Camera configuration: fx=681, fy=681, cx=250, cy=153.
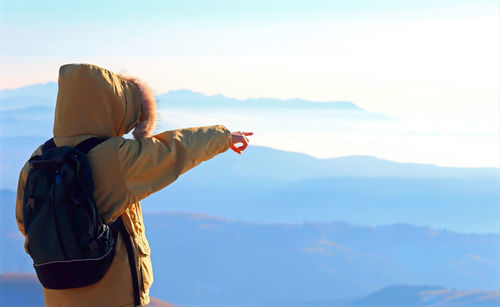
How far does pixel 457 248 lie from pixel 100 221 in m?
31.0

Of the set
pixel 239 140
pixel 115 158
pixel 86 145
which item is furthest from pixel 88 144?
pixel 239 140

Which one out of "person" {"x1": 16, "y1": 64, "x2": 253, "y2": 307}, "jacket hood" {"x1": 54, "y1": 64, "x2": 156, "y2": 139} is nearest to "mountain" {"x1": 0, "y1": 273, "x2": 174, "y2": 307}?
"person" {"x1": 16, "y1": 64, "x2": 253, "y2": 307}

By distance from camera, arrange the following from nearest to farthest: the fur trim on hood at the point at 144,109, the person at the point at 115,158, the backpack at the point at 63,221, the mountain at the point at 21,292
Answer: the backpack at the point at 63,221, the person at the point at 115,158, the fur trim on hood at the point at 144,109, the mountain at the point at 21,292

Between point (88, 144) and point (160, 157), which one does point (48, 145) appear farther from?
point (160, 157)

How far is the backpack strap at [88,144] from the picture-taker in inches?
110

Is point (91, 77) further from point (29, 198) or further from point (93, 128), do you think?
point (29, 198)

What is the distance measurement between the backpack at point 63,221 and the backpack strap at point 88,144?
3 cm

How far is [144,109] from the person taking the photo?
9.96 ft

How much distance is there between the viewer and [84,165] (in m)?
2.72

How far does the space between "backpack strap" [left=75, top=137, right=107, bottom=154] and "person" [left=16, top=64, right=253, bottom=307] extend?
0.02 m

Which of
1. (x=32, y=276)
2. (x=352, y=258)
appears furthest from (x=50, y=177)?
(x=352, y=258)

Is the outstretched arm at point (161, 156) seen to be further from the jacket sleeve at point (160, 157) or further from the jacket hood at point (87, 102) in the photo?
the jacket hood at point (87, 102)

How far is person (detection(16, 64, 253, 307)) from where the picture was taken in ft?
9.13

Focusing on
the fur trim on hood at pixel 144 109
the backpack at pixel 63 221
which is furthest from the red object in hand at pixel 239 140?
the backpack at pixel 63 221
